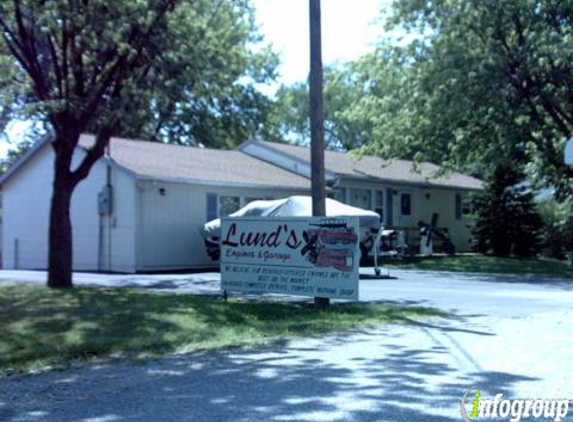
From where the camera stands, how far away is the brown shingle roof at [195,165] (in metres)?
24.6

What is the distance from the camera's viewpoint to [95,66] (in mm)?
17234

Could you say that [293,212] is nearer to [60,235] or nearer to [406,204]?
[60,235]

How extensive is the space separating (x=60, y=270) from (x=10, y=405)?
1056 cm

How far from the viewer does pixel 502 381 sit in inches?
291

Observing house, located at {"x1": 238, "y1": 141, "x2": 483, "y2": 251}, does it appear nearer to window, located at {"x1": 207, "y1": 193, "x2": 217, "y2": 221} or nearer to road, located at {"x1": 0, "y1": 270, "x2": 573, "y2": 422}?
window, located at {"x1": 207, "y1": 193, "x2": 217, "y2": 221}

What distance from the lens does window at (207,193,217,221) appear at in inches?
1013

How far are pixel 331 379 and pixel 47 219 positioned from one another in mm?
21613

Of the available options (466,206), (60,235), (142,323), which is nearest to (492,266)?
(466,206)

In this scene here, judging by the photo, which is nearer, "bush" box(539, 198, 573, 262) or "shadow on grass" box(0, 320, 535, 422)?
"shadow on grass" box(0, 320, 535, 422)

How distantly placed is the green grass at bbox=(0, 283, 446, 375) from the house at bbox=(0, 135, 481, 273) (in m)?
8.24

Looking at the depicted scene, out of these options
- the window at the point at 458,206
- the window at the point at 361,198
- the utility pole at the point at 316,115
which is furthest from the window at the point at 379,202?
the utility pole at the point at 316,115

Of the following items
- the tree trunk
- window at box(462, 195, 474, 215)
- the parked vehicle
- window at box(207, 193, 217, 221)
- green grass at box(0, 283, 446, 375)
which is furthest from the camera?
window at box(462, 195, 474, 215)

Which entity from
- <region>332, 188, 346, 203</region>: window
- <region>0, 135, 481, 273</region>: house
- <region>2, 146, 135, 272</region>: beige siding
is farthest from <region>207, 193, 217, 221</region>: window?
<region>332, 188, 346, 203</region>: window

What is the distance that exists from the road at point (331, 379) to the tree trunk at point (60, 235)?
875 cm
